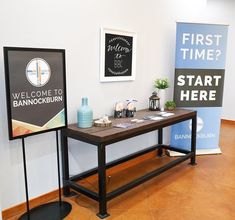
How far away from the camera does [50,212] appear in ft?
8.26

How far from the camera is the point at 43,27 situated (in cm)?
246

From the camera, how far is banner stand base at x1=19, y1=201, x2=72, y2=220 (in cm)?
244

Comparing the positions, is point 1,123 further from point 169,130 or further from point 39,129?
point 169,130

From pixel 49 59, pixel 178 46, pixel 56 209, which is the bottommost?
pixel 56 209

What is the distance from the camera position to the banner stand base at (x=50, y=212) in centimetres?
244

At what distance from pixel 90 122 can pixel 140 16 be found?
163cm

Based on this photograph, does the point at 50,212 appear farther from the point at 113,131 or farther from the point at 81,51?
the point at 81,51

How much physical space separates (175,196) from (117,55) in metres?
1.72

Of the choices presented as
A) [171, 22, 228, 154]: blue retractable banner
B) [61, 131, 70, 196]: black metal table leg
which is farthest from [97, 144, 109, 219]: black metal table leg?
[171, 22, 228, 154]: blue retractable banner

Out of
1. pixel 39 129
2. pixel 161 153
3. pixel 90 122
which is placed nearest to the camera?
pixel 39 129

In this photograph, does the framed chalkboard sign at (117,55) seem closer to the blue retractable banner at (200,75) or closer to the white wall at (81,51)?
the white wall at (81,51)

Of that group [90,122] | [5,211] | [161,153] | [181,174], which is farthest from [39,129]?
[161,153]

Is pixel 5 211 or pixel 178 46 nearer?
pixel 5 211

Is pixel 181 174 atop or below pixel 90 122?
below
